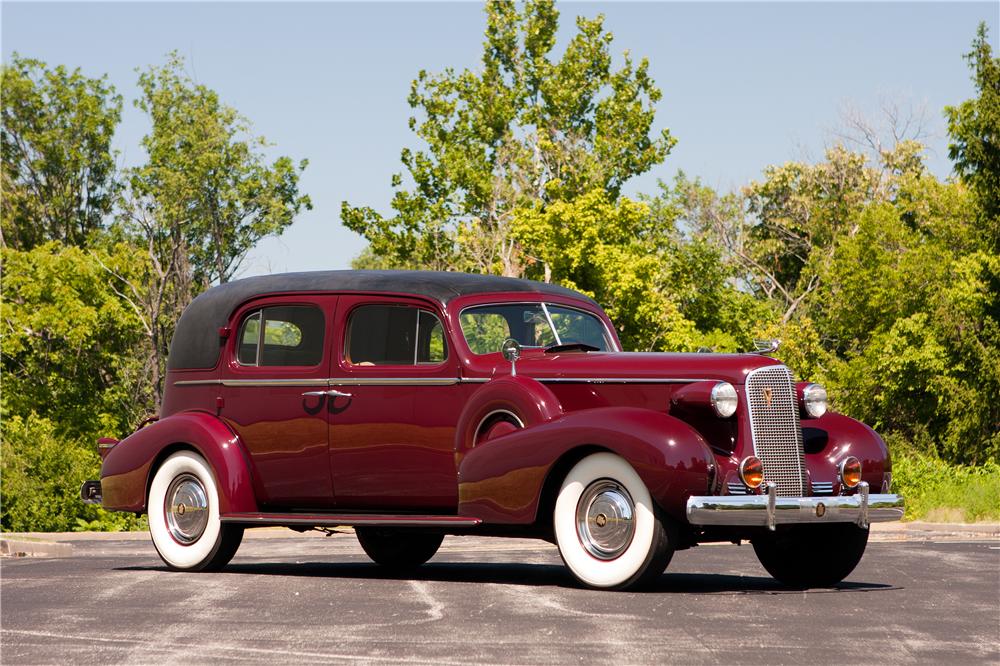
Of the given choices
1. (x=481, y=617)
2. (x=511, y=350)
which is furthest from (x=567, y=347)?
(x=481, y=617)

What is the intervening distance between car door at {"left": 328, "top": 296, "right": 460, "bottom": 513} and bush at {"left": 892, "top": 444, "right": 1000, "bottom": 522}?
1432 centimetres

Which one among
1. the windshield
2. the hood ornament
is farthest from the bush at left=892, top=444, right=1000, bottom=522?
the hood ornament

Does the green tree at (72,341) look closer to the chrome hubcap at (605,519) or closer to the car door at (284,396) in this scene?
the car door at (284,396)

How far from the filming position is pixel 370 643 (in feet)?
23.0

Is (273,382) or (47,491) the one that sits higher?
(273,382)

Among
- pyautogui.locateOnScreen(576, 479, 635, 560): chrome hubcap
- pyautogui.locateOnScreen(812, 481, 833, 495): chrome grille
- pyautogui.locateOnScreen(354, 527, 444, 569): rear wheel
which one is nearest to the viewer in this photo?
pyautogui.locateOnScreen(576, 479, 635, 560): chrome hubcap

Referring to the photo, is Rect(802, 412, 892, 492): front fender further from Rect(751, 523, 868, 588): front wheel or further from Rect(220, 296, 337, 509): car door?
Rect(220, 296, 337, 509): car door

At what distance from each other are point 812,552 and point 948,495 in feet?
51.1

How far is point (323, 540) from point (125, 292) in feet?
126

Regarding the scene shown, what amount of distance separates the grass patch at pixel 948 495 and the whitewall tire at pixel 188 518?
47.6 ft

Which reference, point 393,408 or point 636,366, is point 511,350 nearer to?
point 636,366

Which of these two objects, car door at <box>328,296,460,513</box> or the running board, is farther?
car door at <box>328,296,460,513</box>

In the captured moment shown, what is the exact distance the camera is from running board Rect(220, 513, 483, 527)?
1011cm

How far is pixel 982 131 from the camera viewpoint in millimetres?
41312
